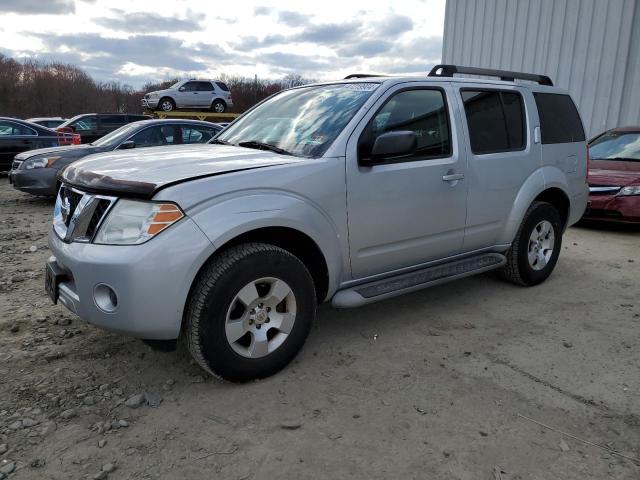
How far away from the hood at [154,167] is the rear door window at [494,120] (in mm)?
1661

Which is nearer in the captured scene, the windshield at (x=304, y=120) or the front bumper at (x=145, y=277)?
the front bumper at (x=145, y=277)

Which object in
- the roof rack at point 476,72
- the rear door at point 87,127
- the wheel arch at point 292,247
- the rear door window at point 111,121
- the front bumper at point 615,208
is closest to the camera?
the wheel arch at point 292,247

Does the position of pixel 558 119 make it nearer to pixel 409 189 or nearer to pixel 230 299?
pixel 409 189

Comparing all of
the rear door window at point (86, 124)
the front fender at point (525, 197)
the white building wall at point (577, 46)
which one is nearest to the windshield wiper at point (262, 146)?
the front fender at point (525, 197)

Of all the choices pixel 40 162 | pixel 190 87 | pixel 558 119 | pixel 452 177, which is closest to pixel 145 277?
pixel 452 177

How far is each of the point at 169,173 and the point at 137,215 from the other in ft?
0.98

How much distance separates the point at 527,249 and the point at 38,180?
7.81 meters

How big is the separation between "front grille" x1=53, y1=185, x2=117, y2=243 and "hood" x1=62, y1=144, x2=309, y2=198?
2.0 inches

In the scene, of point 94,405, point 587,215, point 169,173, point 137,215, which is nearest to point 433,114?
point 169,173

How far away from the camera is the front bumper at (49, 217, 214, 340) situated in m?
2.53

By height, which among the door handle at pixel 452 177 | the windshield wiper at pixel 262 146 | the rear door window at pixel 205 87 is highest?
the rear door window at pixel 205 87

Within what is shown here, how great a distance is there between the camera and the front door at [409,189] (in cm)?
A: 333

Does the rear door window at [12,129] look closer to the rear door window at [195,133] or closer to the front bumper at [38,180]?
the front bumper at [38,180]

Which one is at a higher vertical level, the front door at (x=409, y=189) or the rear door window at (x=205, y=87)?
the rear door window at (x=205, y=87)
